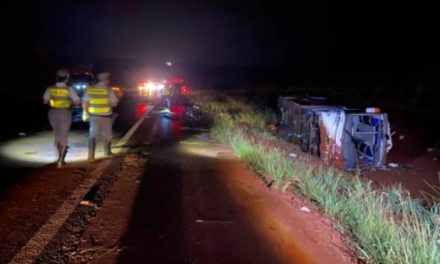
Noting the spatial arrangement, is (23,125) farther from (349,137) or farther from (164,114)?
(349,137)

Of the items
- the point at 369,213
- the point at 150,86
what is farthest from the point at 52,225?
the point at 150,86

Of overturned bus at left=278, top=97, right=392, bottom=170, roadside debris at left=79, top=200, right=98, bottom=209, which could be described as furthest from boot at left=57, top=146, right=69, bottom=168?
overturned bus at left=278, top=97, right=392, bottom=170

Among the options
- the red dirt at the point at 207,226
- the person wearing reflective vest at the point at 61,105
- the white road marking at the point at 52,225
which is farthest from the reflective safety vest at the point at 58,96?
the red dirt at the point at 207,226

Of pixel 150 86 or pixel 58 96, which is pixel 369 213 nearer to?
pixel 58 96

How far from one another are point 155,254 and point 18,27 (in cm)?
4771

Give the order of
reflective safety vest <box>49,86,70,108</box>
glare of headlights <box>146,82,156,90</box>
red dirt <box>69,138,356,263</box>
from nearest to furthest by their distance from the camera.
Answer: red dirt <box>69,138,356,263</box> < reflective safety vest <box>49,86,70,108</box> < glare of headlights <box>146,82,156,90</box>

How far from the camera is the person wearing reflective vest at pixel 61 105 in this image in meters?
8.68

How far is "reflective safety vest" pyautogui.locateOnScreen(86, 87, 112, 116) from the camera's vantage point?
9.31 m

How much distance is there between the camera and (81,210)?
19.9 ft

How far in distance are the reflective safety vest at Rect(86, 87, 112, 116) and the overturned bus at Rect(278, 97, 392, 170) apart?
493 cm

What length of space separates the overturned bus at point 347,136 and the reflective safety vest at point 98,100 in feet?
16.2

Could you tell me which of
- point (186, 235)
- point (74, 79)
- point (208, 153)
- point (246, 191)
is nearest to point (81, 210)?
point (186, 235)

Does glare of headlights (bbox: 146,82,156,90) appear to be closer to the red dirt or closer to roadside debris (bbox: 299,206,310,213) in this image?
the red dirt

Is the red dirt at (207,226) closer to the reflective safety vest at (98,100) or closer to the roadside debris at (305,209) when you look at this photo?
the roadside debris at (305,209)
